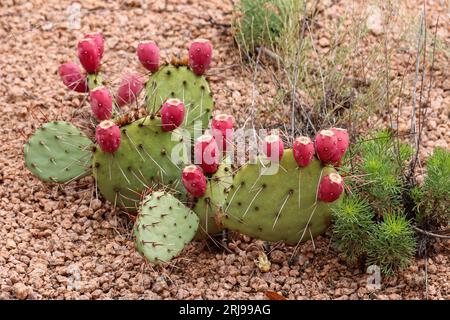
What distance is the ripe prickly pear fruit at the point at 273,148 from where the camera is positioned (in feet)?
10.2

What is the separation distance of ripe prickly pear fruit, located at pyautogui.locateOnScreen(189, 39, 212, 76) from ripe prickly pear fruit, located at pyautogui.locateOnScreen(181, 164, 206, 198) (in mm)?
589

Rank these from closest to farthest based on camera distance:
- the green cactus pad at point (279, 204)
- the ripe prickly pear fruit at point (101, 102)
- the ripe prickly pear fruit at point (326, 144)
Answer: the ripe prickly pear fruit at point (326, 144) < the green cactus pad at point (279, 204) < the ripe prickly pear fruit at point (101, 102)

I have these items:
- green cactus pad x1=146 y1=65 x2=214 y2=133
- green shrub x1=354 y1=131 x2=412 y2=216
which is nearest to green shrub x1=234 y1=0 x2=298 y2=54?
green cactus pad x1=146 y1=65 x2=214 y2=133

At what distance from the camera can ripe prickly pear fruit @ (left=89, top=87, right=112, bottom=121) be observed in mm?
3449

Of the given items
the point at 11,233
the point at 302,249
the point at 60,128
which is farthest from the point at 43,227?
the point at 302,249

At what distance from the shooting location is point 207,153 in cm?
321

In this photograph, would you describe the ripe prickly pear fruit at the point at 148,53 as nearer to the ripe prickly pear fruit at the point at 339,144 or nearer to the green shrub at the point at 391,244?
the ripe prickly pear fruit at the point at 339,144

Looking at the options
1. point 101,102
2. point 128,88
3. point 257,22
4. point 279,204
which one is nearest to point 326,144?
point 279,204

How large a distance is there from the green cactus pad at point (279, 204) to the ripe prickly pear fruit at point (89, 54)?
2.81 feet

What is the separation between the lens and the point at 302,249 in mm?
3479

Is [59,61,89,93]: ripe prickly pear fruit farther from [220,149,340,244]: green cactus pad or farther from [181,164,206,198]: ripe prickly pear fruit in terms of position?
[220,149,340,244]: green cactus pad

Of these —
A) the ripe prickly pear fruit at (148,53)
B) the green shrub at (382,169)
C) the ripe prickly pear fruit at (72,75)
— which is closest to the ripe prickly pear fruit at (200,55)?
the ripe prickly pear fruit at (148,53)

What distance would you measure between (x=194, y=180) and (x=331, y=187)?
0.48 meters
